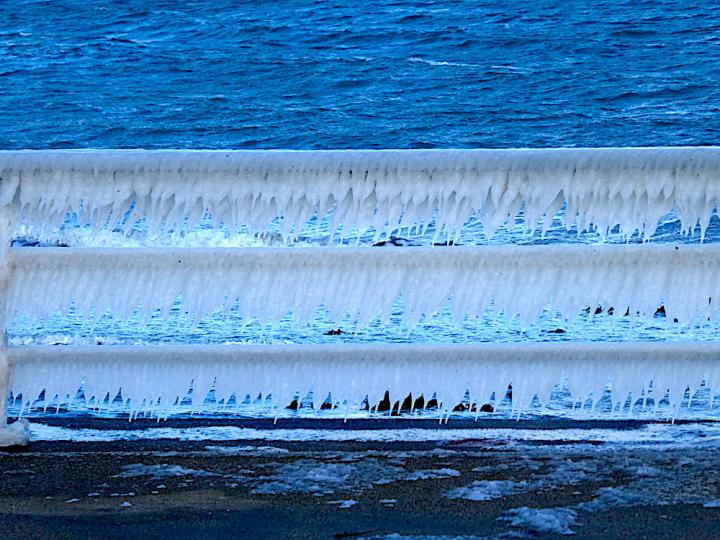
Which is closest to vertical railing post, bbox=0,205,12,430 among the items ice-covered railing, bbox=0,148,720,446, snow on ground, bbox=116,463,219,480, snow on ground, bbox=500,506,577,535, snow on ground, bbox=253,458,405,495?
ice-covered railing, bbox=0,148,720,446

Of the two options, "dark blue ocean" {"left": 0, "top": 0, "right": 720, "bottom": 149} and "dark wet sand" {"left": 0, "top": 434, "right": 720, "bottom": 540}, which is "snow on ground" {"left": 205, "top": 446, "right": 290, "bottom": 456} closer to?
"dark wet sand" {"left": 0, "top": 434, "right": 720, "bottom": 540}

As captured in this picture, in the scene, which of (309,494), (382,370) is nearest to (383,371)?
(382,370)

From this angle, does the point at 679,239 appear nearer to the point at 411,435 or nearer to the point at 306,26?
the point at 411,435

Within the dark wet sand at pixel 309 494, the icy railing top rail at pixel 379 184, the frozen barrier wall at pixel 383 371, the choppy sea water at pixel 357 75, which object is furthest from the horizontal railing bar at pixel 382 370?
the choppy sea water at pixel 357 75

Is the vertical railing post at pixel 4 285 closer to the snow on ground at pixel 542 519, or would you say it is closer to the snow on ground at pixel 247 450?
the snow on ground at pixel 247 450

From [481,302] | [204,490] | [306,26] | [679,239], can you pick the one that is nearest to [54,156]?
[204,490]

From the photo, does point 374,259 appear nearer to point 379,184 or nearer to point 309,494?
point 379,184
